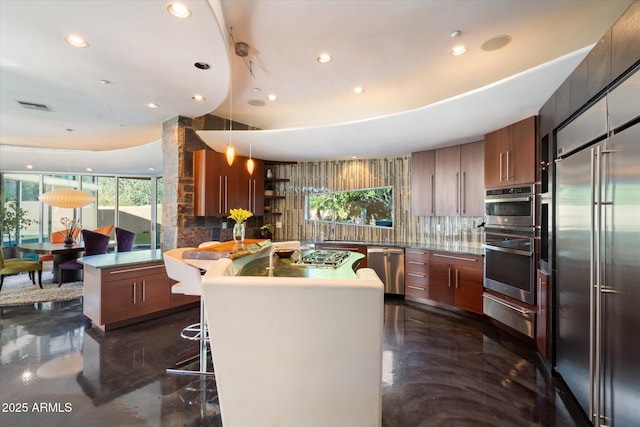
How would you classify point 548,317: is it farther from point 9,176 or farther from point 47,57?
point 9,176

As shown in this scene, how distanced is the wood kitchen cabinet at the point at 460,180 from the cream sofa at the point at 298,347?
334cm

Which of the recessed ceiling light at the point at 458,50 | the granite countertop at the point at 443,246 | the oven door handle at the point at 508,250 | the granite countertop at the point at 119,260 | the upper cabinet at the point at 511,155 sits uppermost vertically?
the recessed ceiling light at the point at 458,50

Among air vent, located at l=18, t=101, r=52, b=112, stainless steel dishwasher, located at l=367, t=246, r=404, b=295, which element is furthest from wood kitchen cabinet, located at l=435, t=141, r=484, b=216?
air vent, located at l=18, t=101, r=52, b=112

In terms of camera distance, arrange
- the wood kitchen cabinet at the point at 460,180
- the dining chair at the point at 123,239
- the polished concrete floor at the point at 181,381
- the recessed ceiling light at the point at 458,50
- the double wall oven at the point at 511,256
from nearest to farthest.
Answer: the polished concrete floor at the point at 181,381 → the recessed ceiling light at the point at 458,50 → the double wall oven at the point at 511,256 → the wood kitchen cabinet at the point at 460,180 → the dining chair at the point at 123,239

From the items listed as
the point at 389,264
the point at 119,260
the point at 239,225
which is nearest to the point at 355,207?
the point at 389,264

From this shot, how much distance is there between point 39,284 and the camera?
5254 millimetres

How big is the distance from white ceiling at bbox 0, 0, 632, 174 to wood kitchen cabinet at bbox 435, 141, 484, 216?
261mm

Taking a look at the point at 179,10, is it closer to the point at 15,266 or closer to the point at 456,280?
the point at 456,280

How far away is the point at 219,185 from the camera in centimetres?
456

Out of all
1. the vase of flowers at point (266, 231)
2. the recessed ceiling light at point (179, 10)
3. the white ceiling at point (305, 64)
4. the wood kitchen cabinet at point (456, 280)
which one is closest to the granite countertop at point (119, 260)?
the white ceiling at point (305, 64)

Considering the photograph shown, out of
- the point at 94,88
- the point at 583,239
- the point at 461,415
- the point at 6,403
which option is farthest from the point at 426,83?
the point at 6,403

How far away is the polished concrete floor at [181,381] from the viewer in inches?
78.5

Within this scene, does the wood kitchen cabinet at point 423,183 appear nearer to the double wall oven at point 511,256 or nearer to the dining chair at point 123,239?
the double wall oven at point 511,256

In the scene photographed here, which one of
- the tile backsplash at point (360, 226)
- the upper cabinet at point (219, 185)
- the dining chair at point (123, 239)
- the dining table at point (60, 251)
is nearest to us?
the upper cabinet at point (219, 185)
